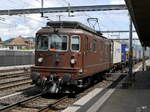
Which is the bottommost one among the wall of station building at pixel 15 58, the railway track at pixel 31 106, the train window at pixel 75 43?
the railway track at pixel 31 106

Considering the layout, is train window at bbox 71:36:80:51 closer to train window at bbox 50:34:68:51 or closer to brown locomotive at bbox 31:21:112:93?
brown locomotive at bbox 31:21:112:93

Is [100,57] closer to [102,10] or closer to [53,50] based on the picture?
[53,50]

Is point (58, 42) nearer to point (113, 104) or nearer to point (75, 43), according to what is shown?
point (75, 43)

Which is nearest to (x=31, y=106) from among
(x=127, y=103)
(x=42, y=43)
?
(x=127, y=103)

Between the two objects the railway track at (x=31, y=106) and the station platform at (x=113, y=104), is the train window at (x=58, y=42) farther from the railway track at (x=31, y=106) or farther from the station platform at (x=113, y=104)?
the station platform at (x=113, y=104)

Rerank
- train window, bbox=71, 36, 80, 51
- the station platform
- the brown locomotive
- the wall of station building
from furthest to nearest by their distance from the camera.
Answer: the wall of station building, train window, bbox=71, 36, 80, 51, the brown locomotive, the station platform

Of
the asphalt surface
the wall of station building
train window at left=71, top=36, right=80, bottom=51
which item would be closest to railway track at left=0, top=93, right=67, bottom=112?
the asphalt surface

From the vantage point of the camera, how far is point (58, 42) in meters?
13.8

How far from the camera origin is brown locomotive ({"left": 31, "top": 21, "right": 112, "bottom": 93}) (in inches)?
517

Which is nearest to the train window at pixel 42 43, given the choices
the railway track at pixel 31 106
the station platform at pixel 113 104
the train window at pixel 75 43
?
the train window at pixel 75 43

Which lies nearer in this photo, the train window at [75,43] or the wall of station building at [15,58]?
the train window at [75,43]

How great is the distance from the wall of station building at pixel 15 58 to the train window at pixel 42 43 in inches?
976

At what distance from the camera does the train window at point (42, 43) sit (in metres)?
14.0

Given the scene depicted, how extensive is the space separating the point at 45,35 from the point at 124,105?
520 cm
